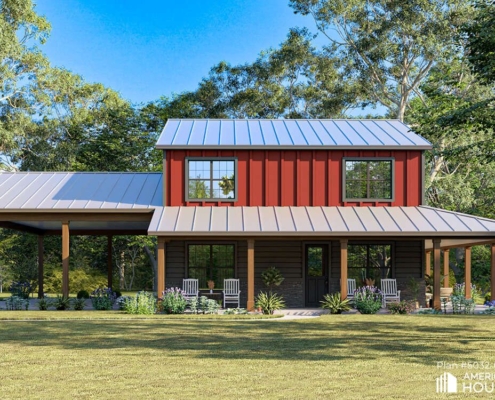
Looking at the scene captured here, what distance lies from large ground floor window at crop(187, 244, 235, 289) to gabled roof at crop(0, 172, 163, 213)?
6.94 feet

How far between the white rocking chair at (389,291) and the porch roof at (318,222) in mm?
1968

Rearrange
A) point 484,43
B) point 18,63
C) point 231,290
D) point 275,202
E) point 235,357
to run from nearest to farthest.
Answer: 1. point 235,357
2. point 484,43
3. point 231,290
4. point 275,202
5. point 18,63

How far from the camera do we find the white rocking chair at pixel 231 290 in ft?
71.4

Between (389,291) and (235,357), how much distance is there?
11.9 meters

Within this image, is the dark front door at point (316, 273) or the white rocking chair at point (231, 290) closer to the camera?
the white rocking chair at point (231, 290)

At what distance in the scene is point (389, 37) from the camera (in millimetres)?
36969

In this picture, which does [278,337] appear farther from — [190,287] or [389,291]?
[389,291]

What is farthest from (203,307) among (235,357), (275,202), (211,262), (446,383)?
(446,383)

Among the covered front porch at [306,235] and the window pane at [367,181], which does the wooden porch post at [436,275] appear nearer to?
the covered front porch at [306,235]

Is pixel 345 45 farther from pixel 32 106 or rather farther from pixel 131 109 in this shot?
pixel 32 106

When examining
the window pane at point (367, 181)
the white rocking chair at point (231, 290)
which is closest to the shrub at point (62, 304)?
the white rocking chair at point (231, 290)

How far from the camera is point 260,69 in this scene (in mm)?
41125

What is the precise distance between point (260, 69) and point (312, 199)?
66.6ft

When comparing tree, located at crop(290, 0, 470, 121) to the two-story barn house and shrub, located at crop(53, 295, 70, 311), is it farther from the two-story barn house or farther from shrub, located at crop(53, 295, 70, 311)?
shrub, located at crop(53, 295, 70, 311)
